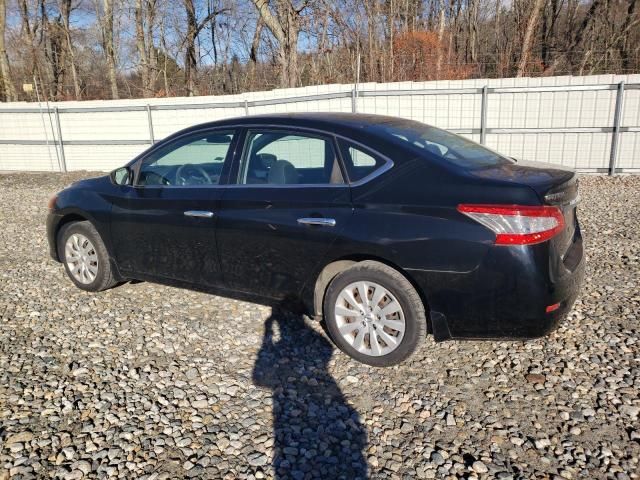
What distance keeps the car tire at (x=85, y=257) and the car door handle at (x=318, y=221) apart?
86.4 inches

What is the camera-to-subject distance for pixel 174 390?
3.19m

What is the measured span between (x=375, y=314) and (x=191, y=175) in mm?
1949

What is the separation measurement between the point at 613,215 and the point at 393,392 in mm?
5969

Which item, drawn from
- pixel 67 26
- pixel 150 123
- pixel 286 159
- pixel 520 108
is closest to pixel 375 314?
pixel 286 159

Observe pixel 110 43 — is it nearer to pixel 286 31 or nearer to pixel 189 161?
pixel 286 31

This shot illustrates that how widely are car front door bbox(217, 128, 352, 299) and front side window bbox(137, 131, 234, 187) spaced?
0.24 metres

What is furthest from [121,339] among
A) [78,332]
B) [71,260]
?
Answer: [71,260]

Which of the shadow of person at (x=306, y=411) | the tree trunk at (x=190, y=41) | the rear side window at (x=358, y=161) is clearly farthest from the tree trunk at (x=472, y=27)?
the shadow of person at (x=306, y=411)

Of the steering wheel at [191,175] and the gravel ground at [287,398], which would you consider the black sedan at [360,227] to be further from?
the gravel ground at [287,398]

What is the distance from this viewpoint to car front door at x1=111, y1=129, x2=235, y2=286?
3.95 meters

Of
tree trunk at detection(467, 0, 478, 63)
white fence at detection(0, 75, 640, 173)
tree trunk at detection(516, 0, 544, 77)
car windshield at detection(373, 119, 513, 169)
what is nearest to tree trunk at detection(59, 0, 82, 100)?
white fence at detection(0, 75, 640, 173)

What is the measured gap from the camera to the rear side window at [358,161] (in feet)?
10.9

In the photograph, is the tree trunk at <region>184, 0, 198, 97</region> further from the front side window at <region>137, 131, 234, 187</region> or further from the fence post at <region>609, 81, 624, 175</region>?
the front side window at <region>137, 131, 234, 187</region>

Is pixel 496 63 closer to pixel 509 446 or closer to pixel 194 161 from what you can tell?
pixel 194 161
